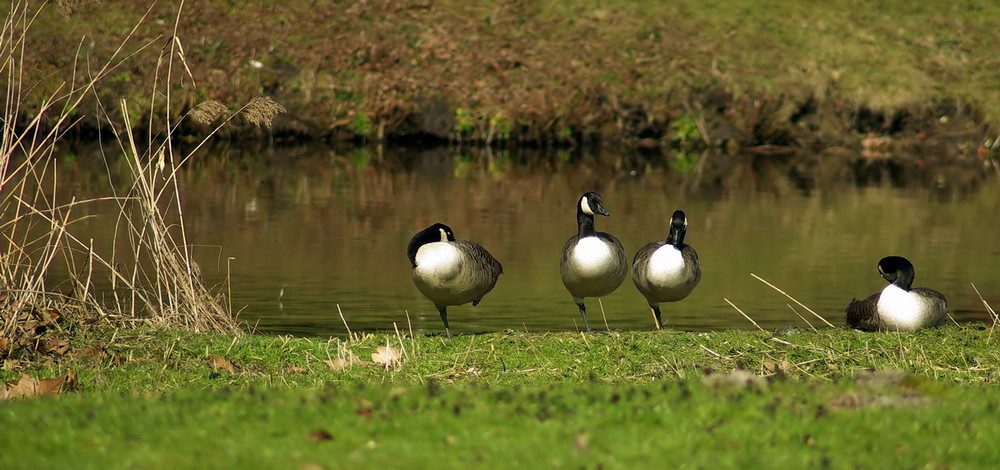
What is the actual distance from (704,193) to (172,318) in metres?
16.9

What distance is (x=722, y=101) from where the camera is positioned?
123 feet

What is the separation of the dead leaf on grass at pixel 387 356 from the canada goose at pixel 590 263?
272 centimetres

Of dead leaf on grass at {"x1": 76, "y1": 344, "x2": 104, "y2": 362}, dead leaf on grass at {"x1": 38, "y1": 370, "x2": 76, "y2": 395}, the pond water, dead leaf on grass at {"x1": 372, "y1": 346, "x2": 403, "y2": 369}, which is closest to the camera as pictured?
dead leaf on grass at {"x1": 38, "y1": 370, "x2": 76, "y2": 395}

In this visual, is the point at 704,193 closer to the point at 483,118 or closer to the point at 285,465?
the point at 483,118

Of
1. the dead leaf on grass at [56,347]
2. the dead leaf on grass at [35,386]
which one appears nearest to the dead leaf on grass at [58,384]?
the dead leaf on grass at [35,386]

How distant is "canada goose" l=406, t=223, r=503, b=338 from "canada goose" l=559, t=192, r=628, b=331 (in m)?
0.91

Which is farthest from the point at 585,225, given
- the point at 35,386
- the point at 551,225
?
the point at 551,225

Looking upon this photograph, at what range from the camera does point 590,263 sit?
1265cm

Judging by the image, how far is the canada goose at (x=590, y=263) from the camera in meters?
12.7

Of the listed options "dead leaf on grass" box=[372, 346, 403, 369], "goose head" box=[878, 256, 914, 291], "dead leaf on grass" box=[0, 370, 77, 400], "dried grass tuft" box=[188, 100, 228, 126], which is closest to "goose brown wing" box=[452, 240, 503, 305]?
"dead leaf on grass" box=[372, 346, 403, 369]

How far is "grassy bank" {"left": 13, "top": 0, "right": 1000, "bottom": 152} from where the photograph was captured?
36.0 m

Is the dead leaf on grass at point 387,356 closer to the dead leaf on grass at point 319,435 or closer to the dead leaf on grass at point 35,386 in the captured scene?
the dead leaf on grass at point 35,386

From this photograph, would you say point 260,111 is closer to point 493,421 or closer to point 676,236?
point 493,421

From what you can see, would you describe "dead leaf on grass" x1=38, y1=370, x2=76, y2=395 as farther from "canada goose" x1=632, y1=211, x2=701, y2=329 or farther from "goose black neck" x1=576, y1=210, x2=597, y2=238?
"canada goose" x1=632, y1=211, x2=701, y2=329
